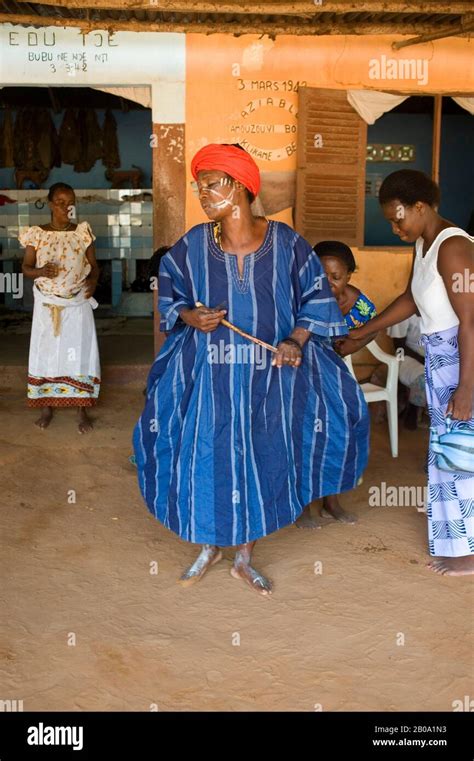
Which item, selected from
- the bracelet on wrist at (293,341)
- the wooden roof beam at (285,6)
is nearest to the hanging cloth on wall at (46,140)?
the wooden roof beam at (285,6)

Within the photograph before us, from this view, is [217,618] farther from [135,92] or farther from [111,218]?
[111,218]

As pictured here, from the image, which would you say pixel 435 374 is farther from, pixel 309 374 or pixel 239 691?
pixel 239 691

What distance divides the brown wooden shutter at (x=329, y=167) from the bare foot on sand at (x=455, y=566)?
3339mm

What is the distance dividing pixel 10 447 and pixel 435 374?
294 centimetres

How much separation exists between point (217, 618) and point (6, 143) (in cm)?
861

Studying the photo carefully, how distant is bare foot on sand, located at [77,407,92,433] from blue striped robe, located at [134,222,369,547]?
2.04 m

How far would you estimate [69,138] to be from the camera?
33.1ft

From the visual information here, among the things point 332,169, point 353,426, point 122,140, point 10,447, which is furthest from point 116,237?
point 353,426

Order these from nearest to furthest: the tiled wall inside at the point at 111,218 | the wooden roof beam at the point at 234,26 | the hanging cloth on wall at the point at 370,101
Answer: the wooden roof beam at the point at 234,26
the hanging cloth on wall at the point at 370,101
the tiled wall inside at the point at 111,218

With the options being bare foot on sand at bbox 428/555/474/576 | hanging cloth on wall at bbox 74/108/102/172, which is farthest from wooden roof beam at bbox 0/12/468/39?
hanging cloth on wall at bbox 74/108/102/172

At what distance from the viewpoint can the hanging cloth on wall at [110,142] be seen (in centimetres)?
1016

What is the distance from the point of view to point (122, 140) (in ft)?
35.6
